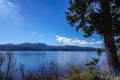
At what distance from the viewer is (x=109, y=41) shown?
1006 cm

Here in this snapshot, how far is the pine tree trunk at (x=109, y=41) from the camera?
9938 millimetres

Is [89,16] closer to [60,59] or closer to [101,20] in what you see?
[101,20]

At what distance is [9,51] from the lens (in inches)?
717

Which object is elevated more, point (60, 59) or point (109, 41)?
point (109, 41)

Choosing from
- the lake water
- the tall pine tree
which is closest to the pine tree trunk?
the tall pine tree

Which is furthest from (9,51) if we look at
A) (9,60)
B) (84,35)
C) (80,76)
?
(80,76)

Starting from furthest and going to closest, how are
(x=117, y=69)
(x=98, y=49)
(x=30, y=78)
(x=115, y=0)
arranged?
1. (x=30, y=78)
2. (x=98, y=49)
3. (x=115, y=0)
4. (x=117, y=69)

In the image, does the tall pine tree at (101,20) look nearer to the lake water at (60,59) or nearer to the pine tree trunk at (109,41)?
the pine tree trunk at (109,41)

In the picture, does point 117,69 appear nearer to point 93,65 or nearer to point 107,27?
point 93,65

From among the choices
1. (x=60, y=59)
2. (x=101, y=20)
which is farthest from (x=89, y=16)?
(x=60, y=59)

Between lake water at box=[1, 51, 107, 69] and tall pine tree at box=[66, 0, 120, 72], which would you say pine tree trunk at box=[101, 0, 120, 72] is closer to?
tall pine tree at box=[66, 0, 120, 72]

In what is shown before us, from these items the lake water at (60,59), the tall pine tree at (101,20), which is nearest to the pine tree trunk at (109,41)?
the tall pine tree at (101,20)

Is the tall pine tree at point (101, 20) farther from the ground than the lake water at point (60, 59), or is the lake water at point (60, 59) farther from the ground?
the tall pine tree at point (101, 20)

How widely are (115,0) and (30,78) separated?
29.7ft
